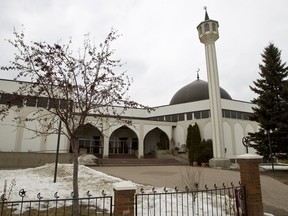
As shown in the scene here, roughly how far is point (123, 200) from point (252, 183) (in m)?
3.34

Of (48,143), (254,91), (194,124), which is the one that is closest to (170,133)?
(194,124)

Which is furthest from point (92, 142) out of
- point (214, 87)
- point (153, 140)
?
point (214, 87)

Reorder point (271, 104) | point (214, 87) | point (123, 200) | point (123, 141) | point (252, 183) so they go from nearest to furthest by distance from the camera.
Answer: point (123, 200) → point (252, 183) → point (271, 104) → point (214, 87) → point (123, 141)

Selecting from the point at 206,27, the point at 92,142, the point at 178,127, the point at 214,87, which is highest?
the point at 206,27

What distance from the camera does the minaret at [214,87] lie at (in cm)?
1998

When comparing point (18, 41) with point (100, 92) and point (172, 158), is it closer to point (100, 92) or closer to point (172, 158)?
point (100, 92)

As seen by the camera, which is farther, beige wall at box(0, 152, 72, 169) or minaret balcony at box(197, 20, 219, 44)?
minaret balcony at box(197, 20, 219, 44)

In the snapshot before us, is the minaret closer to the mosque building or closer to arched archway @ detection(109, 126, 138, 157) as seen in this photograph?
the mosque building

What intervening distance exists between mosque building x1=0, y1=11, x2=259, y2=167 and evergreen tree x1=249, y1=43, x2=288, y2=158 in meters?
3.48

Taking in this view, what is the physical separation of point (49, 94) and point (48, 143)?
16553 millimetres

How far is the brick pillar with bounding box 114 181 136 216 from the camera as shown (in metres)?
3.96

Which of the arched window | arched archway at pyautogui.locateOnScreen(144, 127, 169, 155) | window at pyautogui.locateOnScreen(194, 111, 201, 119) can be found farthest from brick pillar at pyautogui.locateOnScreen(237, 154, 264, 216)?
arched archway at pyautogui.locateOnScreen(144, 127, 169, 155)

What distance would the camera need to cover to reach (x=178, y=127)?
2741 cm

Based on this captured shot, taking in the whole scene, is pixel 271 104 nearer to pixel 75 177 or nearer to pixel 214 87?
pixel 214 87
